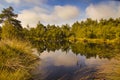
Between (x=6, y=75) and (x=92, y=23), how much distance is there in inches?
3183

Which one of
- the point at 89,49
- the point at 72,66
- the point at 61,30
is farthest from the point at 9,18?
the point at 61,30

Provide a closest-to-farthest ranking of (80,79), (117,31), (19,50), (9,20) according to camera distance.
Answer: (80,79)
(19,50)
(9,20)
(117,31)

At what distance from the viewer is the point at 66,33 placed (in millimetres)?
94438

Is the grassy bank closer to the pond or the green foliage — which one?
the pond

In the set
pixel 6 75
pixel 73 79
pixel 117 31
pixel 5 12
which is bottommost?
pixel 73 79

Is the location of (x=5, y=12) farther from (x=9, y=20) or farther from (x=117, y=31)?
(x=117, y=31)

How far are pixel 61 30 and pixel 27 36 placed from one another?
16419 millimetres

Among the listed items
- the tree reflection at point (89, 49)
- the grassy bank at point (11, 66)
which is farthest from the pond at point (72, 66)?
the grassy bank at point (11, 66)

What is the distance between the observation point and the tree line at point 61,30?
48.8m

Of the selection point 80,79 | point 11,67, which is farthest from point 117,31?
point 11,67

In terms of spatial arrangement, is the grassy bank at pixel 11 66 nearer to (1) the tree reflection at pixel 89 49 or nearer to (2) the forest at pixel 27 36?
(2) the forest at pixel 27 36

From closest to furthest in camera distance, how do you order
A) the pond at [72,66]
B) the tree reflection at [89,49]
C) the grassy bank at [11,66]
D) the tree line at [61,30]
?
the grassy bank at [11,66] < the pond at [72,66] < the tree reflection at [89,49] < the tree line at [61,30]

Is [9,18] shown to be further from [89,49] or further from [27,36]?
[27,36]

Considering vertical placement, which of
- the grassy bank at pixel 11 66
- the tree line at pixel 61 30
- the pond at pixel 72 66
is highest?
the tree line at pixel 61 30
